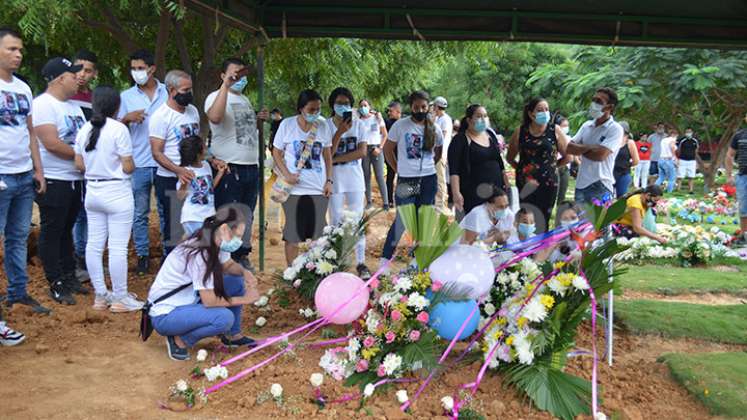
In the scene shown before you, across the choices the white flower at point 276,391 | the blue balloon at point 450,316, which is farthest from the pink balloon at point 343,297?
the white flower at point 276,391

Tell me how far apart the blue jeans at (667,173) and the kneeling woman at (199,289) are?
52.7 feet

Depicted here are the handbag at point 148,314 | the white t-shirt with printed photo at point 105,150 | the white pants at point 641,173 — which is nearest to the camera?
the handbag at point 148,314

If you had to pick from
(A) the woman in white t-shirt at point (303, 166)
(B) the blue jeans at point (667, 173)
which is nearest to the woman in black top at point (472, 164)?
(A) the woman in white t-shirt at point (303, 166)

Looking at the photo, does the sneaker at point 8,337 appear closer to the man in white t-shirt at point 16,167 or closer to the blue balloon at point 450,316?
the man in white t-shirt at point 16,167

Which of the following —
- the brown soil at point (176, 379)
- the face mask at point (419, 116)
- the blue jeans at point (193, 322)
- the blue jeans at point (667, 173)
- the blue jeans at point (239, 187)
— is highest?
the face mask at point (419, 116)

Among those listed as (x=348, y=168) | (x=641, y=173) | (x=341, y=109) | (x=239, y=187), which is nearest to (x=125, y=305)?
(x=239, y=187)

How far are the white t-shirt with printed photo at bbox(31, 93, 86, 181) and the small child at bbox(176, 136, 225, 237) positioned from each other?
87 cm

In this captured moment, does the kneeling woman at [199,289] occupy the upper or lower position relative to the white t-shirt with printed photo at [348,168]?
lower

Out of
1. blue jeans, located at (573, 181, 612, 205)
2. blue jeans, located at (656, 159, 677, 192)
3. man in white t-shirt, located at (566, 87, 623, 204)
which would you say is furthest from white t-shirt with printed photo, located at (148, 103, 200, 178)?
blue jeans, located at (656, 159, 677, 192)

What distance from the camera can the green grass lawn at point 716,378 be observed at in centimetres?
383

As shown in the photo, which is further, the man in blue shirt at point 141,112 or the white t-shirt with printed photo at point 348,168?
A: the white t-shirt with printed photo at point 348,168

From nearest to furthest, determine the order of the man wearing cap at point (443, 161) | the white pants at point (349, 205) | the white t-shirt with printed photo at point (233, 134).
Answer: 1. the white t-shirt with printed photo at point (233, 134)
2. the white pants at point (349, 205)
3. the man wearing cap at point (443, 161)

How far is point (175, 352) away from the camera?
429cm

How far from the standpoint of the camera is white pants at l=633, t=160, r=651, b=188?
1716 centimetres
